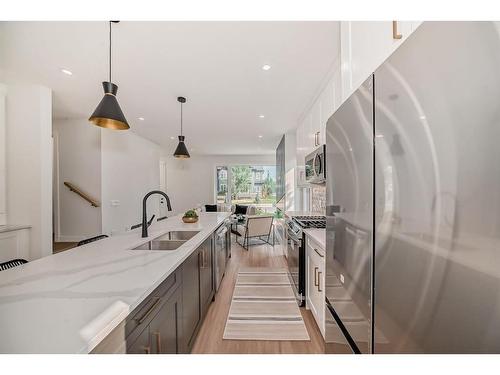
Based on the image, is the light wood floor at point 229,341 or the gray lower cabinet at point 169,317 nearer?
the gray lower cabinet at point 169,317

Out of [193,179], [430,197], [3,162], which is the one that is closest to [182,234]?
[430,197]

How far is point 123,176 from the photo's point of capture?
4.89 meters

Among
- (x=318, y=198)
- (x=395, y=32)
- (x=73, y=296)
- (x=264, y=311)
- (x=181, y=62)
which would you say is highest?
(x=181, y=62)

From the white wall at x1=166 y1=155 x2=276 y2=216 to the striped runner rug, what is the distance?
224 inches

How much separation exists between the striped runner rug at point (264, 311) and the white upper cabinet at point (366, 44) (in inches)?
80.5

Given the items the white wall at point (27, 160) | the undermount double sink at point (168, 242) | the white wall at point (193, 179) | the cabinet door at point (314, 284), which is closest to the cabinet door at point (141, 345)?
A: the undermount double sink at point (168, 242)

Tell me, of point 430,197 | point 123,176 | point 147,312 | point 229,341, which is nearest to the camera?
point 430,197

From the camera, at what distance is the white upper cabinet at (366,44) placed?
80cm

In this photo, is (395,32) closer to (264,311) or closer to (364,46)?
(364,46)

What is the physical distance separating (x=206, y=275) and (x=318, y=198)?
214 centimetres

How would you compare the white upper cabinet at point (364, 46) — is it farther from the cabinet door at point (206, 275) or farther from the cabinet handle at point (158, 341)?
the cabinet door at point (206, 275)

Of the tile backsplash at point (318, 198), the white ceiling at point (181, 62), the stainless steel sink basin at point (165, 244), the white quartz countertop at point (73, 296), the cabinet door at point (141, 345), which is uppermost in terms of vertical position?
the white ceiling at point (181, 62)

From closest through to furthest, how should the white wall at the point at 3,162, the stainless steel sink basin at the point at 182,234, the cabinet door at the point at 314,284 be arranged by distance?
1. the cabinet door at the point at 314,284
2. the stainless steel sink basin at the point at 182,234
3. the white wall at the point at 3,162
